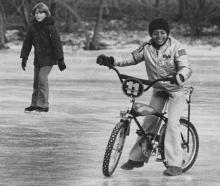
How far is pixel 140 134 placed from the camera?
796 centimetres

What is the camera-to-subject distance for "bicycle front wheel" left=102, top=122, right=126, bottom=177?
755 cm

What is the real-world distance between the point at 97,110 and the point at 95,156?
14.1 feet

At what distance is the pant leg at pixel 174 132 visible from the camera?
7.81 meters

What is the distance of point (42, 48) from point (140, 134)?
17.8ft

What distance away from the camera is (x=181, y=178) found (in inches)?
310

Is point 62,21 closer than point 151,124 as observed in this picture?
No

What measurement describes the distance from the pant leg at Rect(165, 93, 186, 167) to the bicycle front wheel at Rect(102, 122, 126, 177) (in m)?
0.43

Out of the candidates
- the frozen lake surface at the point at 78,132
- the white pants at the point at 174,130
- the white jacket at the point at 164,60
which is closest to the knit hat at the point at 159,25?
the white jacket at the point at 164,60

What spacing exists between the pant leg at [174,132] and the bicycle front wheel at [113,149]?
43 cm

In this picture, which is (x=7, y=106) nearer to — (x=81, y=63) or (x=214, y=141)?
(x=214, y=141)

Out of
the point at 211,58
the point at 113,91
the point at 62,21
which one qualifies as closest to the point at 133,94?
the point at 113,91

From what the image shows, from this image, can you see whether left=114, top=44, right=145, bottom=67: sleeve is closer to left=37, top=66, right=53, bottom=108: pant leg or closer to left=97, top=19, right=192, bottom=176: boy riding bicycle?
left=97, top=19, right=192, bottom=176: boy riding bicycle

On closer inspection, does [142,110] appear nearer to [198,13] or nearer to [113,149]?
[113,149]

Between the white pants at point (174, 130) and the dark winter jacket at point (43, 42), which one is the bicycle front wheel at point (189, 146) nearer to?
the white pants at point (174, 130)
